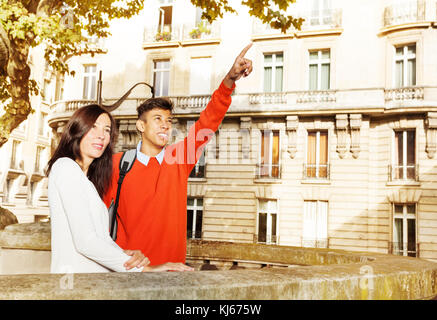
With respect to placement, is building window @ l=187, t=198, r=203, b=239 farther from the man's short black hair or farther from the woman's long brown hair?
the woman's long brown hair

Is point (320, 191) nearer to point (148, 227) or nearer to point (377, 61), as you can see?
point (377, 61)

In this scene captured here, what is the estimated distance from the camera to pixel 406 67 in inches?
637

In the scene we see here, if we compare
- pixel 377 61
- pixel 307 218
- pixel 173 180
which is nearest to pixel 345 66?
pixel 377 61

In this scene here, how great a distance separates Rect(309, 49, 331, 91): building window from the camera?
17328mm

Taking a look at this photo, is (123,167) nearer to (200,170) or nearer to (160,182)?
(160,182)

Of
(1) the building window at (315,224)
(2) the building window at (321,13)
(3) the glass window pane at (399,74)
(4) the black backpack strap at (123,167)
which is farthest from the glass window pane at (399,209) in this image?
(4) the black backpack strap at (123,167)

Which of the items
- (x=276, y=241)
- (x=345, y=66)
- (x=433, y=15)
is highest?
(x=433, y=15)

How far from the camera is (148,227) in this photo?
2.35 meters

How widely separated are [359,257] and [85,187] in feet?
7.59

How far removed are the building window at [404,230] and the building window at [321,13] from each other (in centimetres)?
815

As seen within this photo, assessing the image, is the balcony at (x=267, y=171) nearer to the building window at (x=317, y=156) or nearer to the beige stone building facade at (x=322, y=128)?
the beige stone building facade at (x=322, y=128)

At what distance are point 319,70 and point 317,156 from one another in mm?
3701

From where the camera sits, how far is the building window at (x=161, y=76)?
64.6ft

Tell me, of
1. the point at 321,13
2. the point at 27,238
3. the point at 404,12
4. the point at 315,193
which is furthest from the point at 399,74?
the point at 27,238
